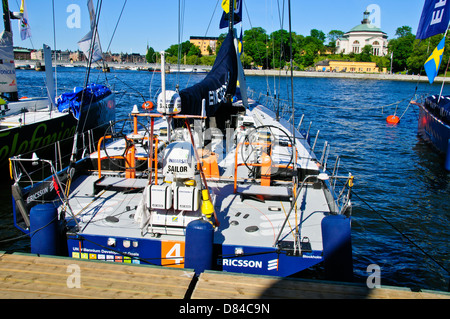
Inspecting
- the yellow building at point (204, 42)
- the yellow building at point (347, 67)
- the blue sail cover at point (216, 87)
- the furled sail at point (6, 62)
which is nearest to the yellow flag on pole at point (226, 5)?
the blue sail cover at point (216, 87)

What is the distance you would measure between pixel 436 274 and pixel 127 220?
769 cm

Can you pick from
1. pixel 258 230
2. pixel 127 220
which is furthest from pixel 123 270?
pixel 258 230

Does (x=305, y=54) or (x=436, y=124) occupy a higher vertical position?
(x=305, y=54)

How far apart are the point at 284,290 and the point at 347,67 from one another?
130778mm

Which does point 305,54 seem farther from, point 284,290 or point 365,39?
point 284,290

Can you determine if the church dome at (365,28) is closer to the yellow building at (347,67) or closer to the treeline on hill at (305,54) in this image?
the treeline on hill at (305,54)

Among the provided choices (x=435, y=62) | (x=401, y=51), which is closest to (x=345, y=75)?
(x=401, y=51)

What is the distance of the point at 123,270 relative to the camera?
5.30 meters

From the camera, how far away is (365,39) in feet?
465

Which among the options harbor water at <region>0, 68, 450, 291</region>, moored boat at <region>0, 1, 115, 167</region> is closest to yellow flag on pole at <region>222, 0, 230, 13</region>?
harbor water at <region>0, 68, 450, 291</region>

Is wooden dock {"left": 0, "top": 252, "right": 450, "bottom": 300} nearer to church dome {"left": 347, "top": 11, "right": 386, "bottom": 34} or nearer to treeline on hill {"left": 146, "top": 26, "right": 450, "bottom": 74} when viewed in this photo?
treeline on hill {"left": 146, "top": 26, "right": 450, "bottom": 74}

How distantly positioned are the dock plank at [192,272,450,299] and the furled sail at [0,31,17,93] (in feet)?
52.1

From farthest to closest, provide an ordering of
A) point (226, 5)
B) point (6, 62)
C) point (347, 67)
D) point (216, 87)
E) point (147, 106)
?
point (347, 67), point (6, 62), point (226, 5), point (216, 87), point (147, 106)
